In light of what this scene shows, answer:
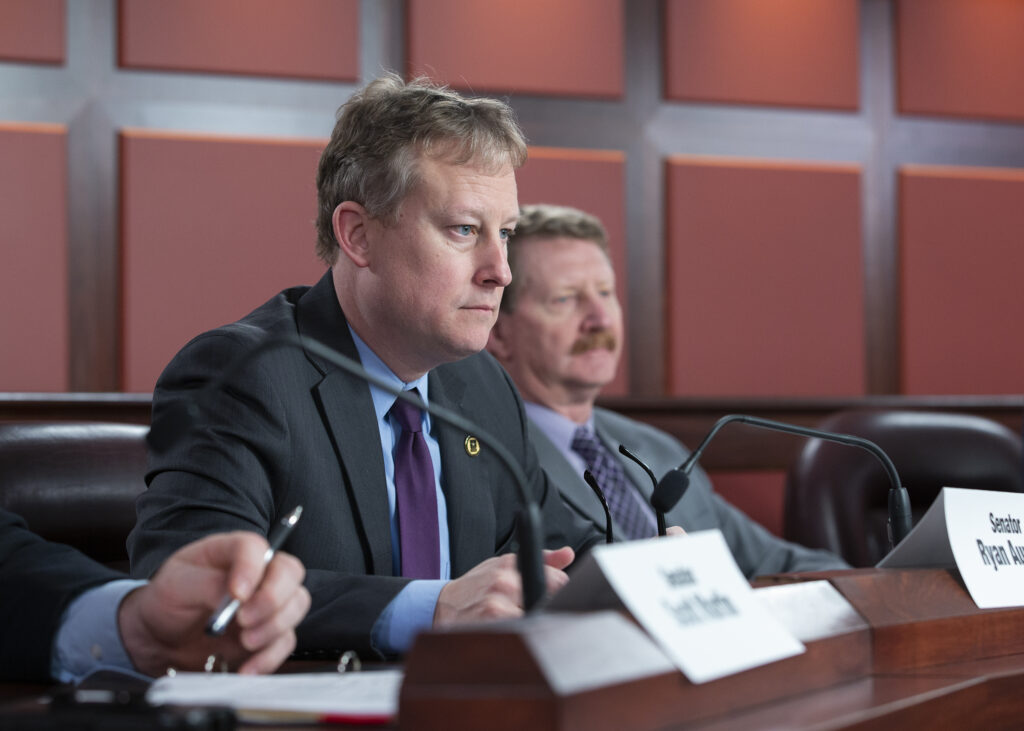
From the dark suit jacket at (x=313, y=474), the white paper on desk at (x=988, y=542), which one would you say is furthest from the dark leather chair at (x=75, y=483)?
the white paper on desk at (x=988, y=542)

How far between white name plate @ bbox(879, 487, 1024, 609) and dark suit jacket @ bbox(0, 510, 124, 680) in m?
0.80

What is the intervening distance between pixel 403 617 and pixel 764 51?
311 centimetres

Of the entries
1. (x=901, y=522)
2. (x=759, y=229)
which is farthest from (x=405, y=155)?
(x=759, y=229)

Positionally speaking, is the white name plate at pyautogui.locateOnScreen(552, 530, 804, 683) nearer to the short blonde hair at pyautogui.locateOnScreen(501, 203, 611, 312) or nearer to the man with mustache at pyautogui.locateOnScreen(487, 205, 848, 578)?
the man with mustache at pyautogui.locateOnScreen(487, 205, 848, 578)

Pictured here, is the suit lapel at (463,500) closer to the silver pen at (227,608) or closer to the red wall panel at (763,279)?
the silver pen at (227,608)

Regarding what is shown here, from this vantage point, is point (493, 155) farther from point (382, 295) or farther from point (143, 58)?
point (143, 58)

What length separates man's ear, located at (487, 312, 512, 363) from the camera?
2.59 meters

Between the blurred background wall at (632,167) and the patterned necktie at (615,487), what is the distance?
122cm

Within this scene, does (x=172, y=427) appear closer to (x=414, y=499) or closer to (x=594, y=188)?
(x=414, y=499)

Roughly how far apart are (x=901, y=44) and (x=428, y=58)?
1668 mm

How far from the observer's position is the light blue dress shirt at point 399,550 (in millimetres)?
1151

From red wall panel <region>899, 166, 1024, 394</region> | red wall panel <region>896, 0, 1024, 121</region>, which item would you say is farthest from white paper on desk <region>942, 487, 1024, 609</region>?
red wall panel <region>896, 0, 1024, 121</region>

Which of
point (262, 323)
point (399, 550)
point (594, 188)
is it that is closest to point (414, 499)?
point (399, 550)

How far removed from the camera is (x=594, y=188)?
3613mm
